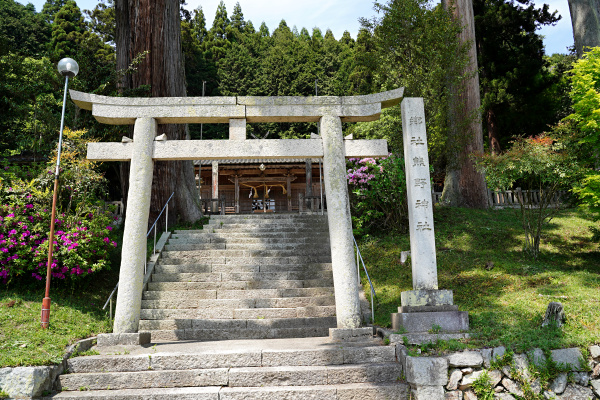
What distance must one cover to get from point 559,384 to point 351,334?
7.98ft

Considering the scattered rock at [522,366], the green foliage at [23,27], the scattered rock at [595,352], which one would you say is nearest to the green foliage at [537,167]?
the scattered rock at [595,352]

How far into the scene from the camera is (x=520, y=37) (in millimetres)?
18266

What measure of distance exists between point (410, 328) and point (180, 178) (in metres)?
7.63

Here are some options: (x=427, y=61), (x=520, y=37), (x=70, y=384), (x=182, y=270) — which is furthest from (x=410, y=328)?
(x=520, y=37)

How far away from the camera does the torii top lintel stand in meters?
6.32

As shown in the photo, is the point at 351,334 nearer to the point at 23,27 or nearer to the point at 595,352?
the point at 595,352

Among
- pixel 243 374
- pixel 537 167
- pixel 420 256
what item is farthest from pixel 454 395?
pixel 537 167

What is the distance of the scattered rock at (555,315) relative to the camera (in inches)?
201

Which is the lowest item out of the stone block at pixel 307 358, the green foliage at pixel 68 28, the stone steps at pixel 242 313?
the stone block at pixel 307 358

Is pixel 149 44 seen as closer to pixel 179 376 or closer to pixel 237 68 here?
pixel 179 376

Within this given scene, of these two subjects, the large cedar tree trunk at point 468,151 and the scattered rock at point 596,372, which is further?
the large cedar tree trunk at point 468,151

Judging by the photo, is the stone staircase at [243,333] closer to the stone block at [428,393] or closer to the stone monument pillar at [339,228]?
the stone block at [428,393]

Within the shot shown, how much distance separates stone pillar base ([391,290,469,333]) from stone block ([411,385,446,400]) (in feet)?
3.00

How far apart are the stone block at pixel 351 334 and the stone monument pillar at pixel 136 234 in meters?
2.80
